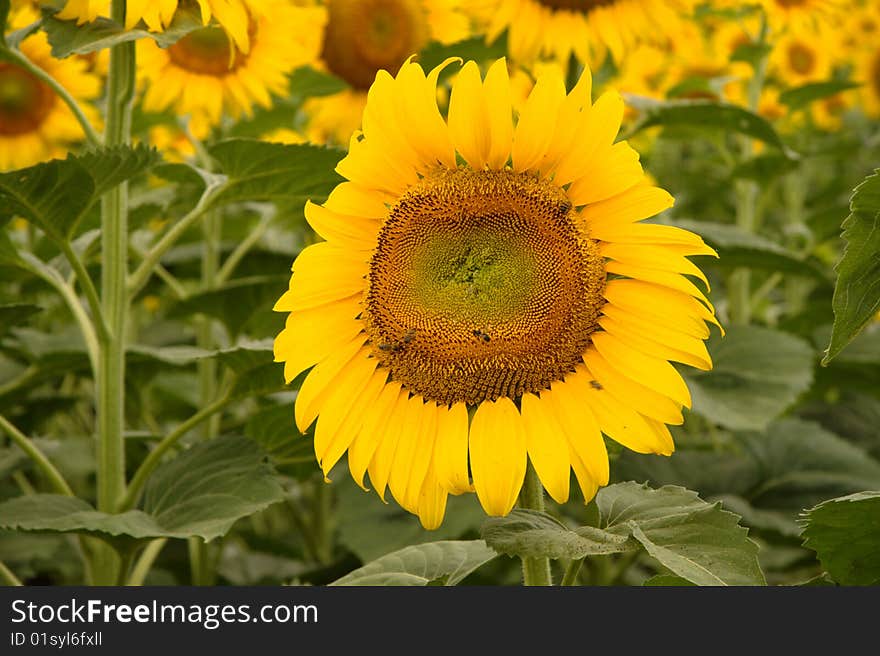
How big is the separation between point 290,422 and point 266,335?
80 centimetres

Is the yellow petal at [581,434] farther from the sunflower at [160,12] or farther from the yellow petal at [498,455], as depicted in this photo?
the sunflower at [160,12]

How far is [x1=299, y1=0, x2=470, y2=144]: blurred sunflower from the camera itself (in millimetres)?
2584

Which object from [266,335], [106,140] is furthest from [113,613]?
[266,335]

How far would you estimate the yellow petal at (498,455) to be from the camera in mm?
1062

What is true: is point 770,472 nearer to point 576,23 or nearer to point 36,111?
point 576,23

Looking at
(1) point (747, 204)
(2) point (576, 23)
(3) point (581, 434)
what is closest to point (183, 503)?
(3) point (581, 434)

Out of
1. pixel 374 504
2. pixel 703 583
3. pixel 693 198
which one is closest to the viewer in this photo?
pixel 703 583

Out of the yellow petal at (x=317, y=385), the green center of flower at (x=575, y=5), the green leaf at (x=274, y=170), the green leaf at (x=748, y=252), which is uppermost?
the green center of flower at (x=575, y=5)

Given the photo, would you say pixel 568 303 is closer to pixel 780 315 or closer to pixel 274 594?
pixel 274 594

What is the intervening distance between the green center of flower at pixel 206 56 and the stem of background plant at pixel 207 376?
0.96 ft

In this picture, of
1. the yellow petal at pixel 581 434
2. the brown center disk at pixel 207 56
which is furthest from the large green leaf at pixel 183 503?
the brown center disk at pixel 207 56

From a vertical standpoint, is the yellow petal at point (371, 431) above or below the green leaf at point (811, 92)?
below

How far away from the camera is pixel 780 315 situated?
3.63 m

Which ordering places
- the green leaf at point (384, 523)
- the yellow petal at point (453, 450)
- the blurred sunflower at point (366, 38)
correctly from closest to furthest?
the yellow petal at point (453, 450), the green leaf at point (384, 523), the blurred sunflower at point (366, 38)
